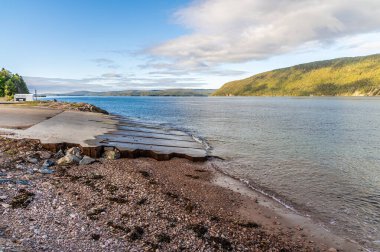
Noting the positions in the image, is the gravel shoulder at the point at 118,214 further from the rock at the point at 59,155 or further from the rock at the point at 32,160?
the rock at the point at 59,155

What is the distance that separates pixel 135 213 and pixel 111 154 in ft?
31.7

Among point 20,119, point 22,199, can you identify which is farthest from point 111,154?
point 20,119

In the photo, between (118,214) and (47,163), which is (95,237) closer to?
(118,214)

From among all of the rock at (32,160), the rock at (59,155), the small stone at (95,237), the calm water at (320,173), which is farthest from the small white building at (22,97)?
the small stone at (95,237)

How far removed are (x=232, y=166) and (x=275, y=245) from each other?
38.1 ft

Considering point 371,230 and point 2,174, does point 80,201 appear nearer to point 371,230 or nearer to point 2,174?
point 2,174

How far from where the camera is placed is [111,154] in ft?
65.2

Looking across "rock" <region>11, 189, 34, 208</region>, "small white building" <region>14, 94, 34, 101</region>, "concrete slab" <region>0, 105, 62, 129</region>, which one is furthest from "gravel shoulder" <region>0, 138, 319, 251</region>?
"small white building" <region>14, 94, 34, 101</region>

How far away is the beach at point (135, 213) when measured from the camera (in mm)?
8812

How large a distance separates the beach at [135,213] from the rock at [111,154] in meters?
2.03

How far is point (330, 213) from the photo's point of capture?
43.1ft

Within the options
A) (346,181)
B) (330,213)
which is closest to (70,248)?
(330,213)

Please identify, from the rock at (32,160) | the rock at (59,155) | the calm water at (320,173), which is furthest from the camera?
the rock at (59,155)

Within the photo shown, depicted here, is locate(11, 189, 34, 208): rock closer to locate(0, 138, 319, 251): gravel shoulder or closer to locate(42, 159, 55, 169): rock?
locate(0, 138, 319, 251): gravel shoulder
